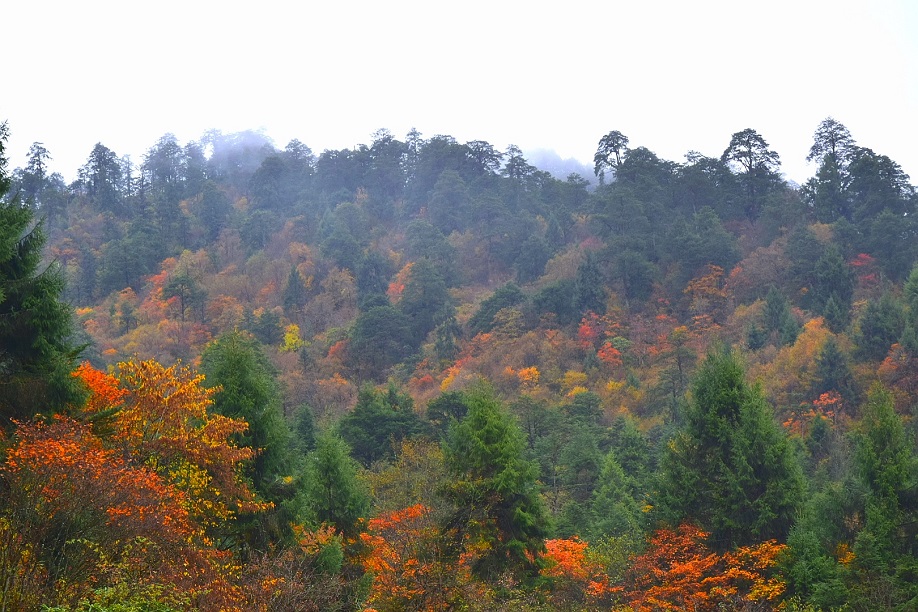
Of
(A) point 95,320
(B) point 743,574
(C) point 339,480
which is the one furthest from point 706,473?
(A) point 95,320

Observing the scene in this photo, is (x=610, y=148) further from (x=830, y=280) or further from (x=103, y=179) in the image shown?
(x=103, y=179)

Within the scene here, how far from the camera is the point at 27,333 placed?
1488 cm

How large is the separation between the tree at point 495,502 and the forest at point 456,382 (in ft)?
0.28

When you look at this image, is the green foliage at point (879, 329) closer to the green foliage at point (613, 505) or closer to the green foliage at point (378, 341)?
the green foliage at point (613, 505)

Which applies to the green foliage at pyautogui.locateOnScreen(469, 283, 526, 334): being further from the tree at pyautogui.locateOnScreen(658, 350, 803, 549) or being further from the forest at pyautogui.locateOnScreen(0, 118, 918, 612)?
the tree at pyautogui.locateOnScreen(658, 350, 803, 549)

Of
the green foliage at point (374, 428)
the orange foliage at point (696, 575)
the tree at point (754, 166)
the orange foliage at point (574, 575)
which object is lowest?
the orange foliage at point (574, 575)

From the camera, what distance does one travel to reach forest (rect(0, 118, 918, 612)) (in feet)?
48.4

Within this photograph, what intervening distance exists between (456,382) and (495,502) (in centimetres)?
3038

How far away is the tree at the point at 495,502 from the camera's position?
2197 cm

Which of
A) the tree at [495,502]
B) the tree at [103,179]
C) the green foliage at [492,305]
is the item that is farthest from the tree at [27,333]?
the tree at [103,179]

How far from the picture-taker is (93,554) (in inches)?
410

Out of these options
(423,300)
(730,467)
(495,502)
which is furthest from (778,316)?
(495,502)

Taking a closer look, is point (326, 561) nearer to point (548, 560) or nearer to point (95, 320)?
point (548, 560)

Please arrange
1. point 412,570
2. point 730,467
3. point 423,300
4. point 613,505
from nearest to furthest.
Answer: point 412,570, point 730,467, point 613,505, point 423,300
